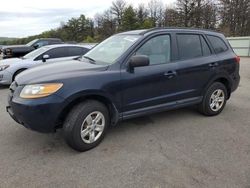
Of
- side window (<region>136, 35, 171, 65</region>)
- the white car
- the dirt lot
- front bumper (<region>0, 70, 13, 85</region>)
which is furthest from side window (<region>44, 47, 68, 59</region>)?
side window (<region>136, 35, 171, 65</region>)

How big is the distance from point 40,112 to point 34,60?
226 inches

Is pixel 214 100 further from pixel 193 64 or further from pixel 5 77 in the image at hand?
pixel 5 77

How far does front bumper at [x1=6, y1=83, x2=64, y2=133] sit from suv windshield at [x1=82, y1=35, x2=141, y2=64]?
1.15 m

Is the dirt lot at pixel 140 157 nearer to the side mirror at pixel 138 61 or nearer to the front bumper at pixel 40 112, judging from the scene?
the front bumper at pixel 40 112

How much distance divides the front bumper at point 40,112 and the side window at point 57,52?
5763 millimetres

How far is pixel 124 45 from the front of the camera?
4129 mm

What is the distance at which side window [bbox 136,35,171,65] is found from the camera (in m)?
4.11

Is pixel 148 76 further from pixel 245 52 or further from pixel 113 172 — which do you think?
pixel 245 52

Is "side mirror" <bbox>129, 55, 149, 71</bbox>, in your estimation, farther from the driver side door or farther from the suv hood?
the suv hood

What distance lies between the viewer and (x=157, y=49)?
13.9ft

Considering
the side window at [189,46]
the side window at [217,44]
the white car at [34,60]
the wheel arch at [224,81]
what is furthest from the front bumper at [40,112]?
the white car at [34,60]

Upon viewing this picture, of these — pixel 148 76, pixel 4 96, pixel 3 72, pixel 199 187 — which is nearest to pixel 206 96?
pixel 148 76

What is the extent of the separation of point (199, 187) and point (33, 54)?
7824mm

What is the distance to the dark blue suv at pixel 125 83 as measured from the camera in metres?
3.31
